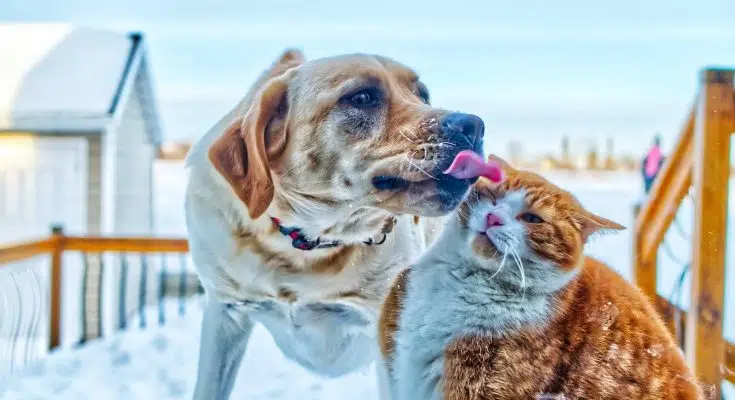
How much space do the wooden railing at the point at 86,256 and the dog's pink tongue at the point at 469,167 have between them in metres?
0.46

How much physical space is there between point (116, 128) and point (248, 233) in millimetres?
405

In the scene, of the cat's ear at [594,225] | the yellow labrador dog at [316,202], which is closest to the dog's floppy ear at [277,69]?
the yellow labrador dog at [316,202]

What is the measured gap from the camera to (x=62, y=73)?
2.58ft

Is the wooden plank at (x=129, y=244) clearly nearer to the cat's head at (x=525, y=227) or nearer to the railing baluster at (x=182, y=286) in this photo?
the railing baluster at (x=182, y=286)

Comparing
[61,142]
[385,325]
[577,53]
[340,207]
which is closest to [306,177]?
[340,207]

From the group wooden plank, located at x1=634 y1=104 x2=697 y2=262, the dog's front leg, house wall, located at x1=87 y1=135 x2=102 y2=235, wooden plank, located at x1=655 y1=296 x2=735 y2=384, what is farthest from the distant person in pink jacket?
house wall, located at x1=87 y1=135 x2=102 y2=235

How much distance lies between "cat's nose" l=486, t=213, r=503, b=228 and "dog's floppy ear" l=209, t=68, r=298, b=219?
214mm

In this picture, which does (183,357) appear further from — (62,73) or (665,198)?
(665,198)

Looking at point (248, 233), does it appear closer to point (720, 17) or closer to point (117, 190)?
point (117, 190)

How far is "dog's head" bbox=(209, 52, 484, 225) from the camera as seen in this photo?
53cm

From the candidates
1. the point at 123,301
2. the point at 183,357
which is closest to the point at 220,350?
the point at 183,357

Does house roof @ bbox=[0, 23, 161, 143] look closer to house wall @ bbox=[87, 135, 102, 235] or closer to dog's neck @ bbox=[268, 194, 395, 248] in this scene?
house wall @ bbox=[87, 135, 102, 235]

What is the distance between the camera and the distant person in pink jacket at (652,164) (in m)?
0.67

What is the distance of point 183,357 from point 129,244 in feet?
0.84
